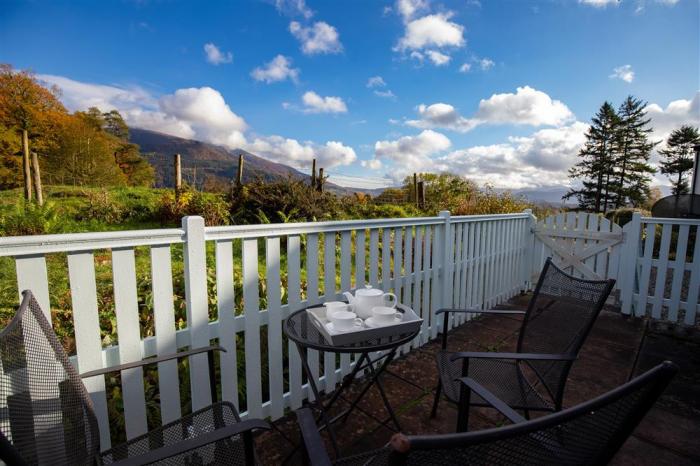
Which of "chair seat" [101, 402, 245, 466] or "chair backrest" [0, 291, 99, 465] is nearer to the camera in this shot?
"chair backrest" [0, 291, 99, 465]

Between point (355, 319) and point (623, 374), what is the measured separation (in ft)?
8.49

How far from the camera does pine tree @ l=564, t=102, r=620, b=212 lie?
2634 centimetres

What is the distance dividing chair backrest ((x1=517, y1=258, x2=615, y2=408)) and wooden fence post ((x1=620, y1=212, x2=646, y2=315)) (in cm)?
282

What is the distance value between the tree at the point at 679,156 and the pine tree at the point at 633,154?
43.4 inches

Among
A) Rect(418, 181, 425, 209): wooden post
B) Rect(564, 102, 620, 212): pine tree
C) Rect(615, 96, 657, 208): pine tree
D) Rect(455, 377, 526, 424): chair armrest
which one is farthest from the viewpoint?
Rect(564, 102, 620, 212): pine tree

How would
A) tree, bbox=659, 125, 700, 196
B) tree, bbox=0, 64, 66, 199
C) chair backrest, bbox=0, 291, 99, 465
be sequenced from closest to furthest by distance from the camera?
1. chair backrest, bbox=0, 291, 99, 465
2. tree, bbox=0, 64, 66, 199
3. tree, bbox=659, 125, 700, 196

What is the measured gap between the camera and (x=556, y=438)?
0.58m

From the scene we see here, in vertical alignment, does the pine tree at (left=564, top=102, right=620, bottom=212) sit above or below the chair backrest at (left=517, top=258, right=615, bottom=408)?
above

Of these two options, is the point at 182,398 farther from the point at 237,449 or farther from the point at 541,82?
the point at 541,82

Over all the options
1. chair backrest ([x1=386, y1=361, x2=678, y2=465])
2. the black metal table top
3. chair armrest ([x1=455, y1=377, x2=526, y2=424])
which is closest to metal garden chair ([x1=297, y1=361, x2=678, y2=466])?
chair backrest ([x1=386, y1=361, x2=678, y2=465])

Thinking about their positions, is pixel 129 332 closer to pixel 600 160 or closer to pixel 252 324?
pixel 252 324

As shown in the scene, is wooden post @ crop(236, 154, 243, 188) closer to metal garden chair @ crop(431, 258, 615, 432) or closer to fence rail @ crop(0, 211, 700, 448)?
fence rail @ crop(0, 211, 700, 448)

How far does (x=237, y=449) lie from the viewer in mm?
1204

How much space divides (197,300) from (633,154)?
3484 cm
